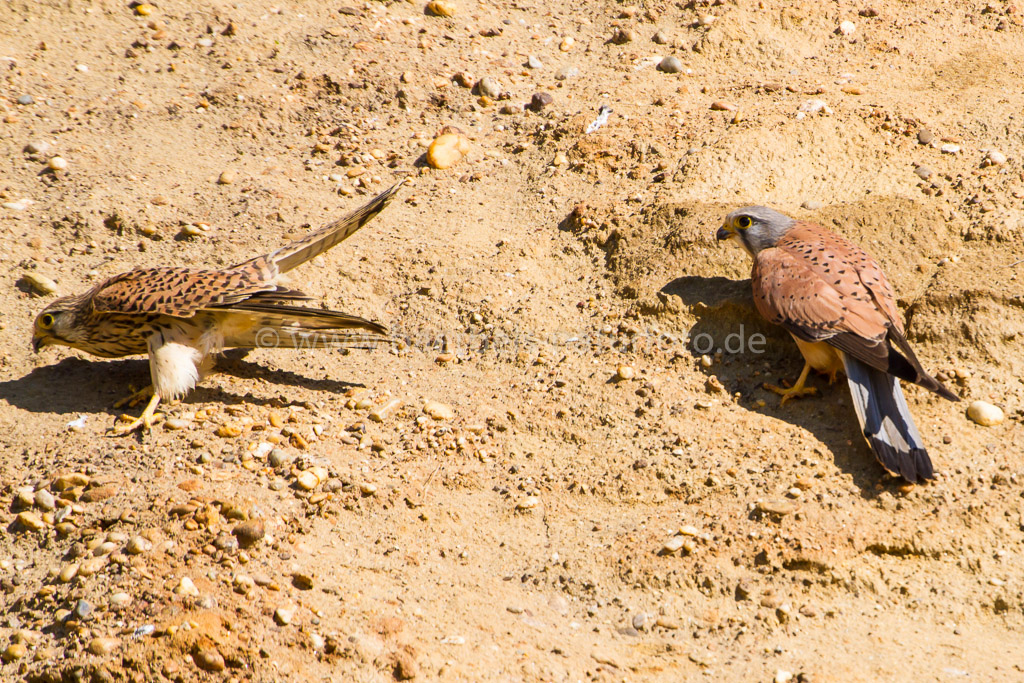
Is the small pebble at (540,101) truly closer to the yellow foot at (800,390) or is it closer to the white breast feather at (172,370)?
the yellow foot at (800,390)

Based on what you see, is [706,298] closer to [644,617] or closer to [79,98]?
[644,617]

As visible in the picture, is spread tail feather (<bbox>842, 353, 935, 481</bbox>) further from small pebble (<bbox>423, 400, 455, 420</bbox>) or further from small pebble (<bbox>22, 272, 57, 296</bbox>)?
small pebble (<bbox>22, 272, 57, 296</bbox>)

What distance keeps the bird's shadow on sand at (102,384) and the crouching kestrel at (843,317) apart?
2055 mm

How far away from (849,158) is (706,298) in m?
1.43

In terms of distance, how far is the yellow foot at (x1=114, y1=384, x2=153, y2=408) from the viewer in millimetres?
3877

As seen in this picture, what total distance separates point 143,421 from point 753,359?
9.16 ft

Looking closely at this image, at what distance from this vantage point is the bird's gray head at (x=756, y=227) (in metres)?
4.21

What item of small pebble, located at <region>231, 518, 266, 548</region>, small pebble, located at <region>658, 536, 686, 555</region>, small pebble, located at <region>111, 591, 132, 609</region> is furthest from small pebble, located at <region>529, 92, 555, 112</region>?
small pebble, located at <region>111, 591, 132, 609</region>

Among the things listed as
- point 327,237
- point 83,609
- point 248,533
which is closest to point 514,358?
point 327,237

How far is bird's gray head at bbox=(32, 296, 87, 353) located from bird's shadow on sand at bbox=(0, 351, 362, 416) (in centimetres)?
22

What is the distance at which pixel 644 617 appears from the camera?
2.97 m

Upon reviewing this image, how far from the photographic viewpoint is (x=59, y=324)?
3928 mm

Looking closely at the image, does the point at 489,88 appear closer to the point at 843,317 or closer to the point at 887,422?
the point at 843,317

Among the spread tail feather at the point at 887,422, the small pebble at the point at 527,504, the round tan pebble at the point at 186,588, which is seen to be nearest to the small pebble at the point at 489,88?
the spread tail feather at the point at 887,422
